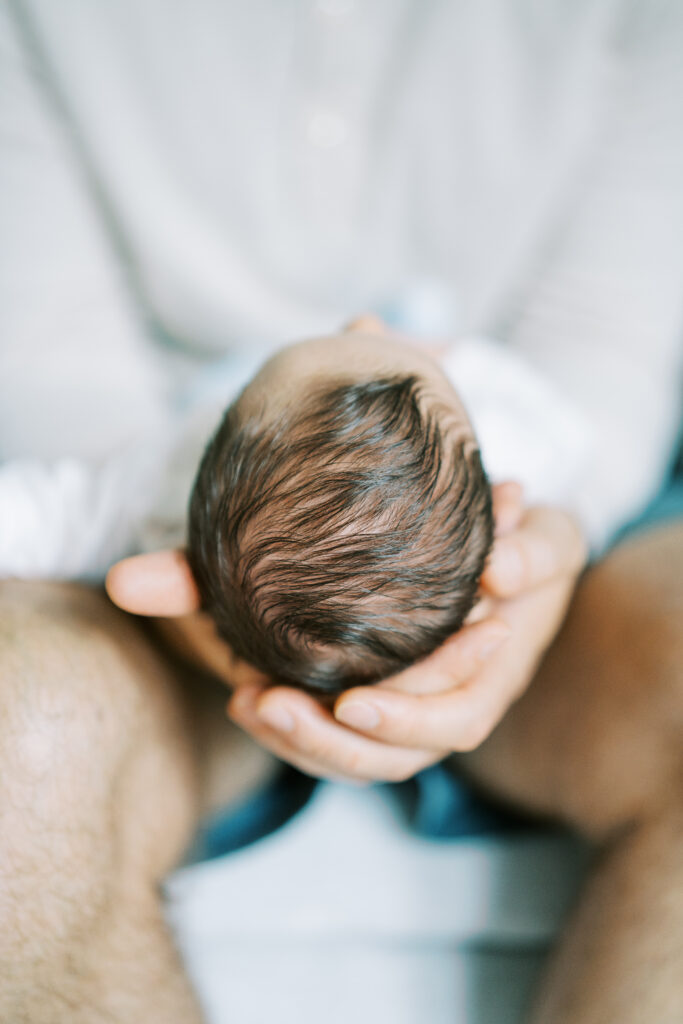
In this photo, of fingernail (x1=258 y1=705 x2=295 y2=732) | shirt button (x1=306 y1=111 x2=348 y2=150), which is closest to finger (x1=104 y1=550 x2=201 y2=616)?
fingernail (x1=258 y1=705 x2=295 y2=732)

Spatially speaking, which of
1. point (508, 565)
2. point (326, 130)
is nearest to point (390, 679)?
point (508, 565)

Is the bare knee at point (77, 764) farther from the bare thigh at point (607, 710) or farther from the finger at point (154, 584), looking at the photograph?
the bare thigh at point (607, 710)

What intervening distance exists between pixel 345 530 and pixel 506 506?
17 centimetres

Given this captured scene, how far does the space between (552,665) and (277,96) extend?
816mm

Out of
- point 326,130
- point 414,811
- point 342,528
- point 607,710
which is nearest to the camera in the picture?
point 342,528

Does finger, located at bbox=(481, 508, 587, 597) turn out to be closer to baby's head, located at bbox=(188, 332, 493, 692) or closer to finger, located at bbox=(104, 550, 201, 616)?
baby's head, located at bbox=(188, 332, 493, 692)

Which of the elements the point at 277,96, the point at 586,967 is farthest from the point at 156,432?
the point at 586,967

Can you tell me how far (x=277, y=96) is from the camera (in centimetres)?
86

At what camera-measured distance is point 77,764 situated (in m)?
0.53

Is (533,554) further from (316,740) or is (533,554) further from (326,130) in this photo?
(326,130)

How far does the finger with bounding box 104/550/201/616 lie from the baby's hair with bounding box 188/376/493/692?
20 millimetres

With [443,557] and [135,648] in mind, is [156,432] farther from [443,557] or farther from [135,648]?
[443,557]

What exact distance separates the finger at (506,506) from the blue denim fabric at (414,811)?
0.99ft

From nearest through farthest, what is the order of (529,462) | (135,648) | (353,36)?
(135,648) → (529,462) → (353,36)
